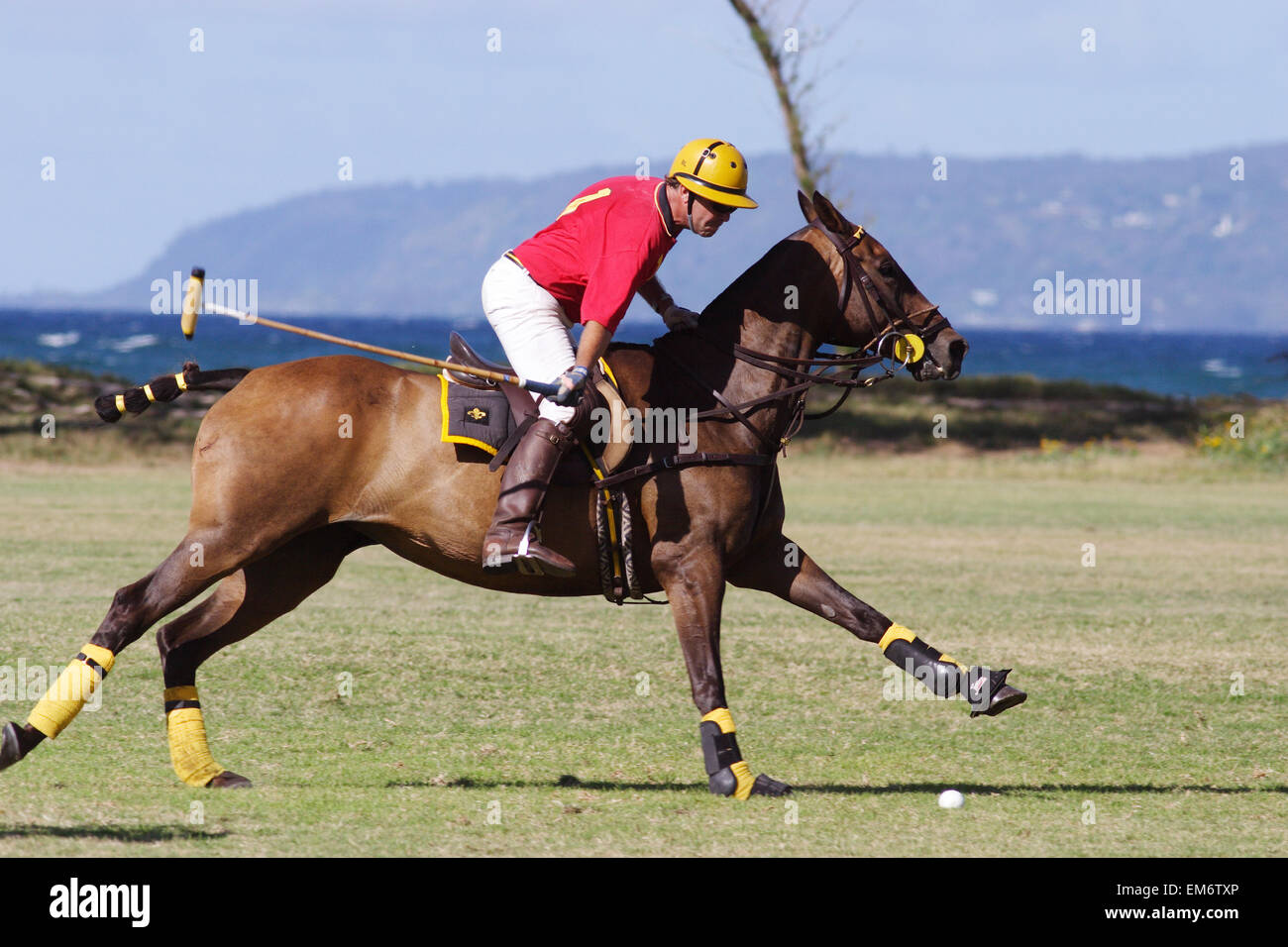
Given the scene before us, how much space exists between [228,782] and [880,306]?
4068mm

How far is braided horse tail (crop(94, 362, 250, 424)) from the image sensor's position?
27.1ft

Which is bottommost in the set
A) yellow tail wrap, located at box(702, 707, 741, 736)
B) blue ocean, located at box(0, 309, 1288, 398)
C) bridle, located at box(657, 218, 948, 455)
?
yellow tail wrap, located at box(702, 707, 741, 736)

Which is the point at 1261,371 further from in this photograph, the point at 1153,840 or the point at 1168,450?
the point at 1153,840

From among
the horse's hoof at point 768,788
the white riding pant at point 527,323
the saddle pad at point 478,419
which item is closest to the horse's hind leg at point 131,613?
the saddle pad at point 478,419

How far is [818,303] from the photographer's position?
8.61 metres

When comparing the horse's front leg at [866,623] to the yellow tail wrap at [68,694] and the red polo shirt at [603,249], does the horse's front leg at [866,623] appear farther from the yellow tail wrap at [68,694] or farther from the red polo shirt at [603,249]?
the yellow tail wrap at [68,694]

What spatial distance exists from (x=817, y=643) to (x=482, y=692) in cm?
345

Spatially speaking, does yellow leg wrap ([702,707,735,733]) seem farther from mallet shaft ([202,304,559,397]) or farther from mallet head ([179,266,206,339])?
mallet head ([179,266,206,339])

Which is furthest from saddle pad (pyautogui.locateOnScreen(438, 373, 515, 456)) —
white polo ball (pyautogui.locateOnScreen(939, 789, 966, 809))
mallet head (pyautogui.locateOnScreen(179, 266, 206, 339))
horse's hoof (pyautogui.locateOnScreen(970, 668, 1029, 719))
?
white polo ball (pyautogui.locateOnScreen(939, 789, 966, 809))

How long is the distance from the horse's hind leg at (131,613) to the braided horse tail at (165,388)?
865 millimetres

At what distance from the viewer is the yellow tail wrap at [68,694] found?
25.0ft

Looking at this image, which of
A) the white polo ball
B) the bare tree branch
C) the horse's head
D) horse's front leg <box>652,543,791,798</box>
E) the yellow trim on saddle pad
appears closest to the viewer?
the yellow trim on saddle pad

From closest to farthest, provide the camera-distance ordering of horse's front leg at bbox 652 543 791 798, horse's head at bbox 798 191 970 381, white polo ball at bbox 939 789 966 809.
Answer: horse's front leg at bbox 652 543 791 798
white polo ball at bbox 939 789 966 809
horse's head at bbox 798 191 970 381

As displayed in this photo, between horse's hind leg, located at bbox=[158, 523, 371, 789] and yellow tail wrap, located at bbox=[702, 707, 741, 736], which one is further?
horse's hind leg, located at bbox=[158, 523, 371, 789]
